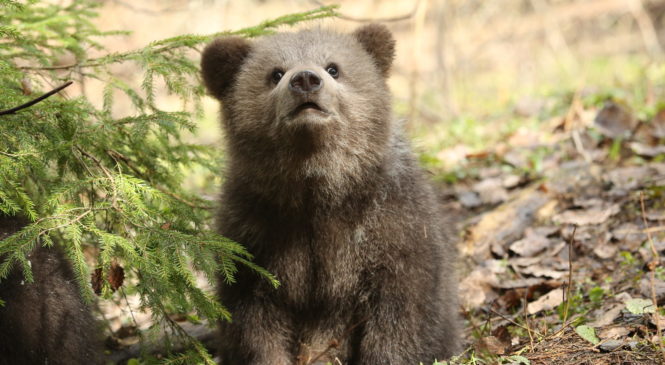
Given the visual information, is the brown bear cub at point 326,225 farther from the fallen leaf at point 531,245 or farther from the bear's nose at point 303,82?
the fallen leaf at point 531,245

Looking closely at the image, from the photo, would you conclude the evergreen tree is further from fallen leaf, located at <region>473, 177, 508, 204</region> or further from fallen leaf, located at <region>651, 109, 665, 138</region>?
fallen leaf, located at <region>651, 109, 665, 138</region>

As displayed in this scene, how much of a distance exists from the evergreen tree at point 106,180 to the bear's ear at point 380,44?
468 mm

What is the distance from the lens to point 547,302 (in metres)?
4.82

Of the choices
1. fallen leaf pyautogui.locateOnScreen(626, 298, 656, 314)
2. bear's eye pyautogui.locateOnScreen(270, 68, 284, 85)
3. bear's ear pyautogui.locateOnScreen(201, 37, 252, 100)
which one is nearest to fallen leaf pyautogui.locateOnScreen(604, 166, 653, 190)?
fallen leaf pyautogui.locateOnScreen(626, 298, 656, 314)

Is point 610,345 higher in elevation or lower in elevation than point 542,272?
higher

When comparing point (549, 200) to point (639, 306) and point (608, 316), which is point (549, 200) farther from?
point (639, 306)

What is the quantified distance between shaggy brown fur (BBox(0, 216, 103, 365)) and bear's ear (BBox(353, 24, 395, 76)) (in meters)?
2.48

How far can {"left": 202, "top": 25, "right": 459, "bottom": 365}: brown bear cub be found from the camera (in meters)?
4.07

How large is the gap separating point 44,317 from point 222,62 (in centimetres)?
197

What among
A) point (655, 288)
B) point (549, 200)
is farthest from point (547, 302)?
point (549, 200)

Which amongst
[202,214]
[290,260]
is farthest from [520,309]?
[202,214]

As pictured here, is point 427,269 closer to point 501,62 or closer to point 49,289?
point 49,289

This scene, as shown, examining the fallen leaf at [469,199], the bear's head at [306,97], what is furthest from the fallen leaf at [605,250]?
the bear's head at [306,97]

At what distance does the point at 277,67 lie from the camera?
432cm
